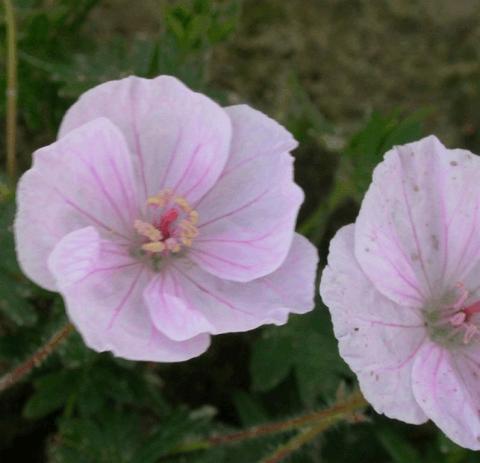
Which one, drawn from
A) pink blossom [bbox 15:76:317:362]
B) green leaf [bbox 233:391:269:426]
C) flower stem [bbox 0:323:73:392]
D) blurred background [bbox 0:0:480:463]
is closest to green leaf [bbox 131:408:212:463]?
blurred background [bbox 0:0:480:463]

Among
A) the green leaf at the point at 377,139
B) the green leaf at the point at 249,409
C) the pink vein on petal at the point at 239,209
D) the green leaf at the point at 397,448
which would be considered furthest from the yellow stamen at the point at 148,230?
the green leaf at the point at 397,448

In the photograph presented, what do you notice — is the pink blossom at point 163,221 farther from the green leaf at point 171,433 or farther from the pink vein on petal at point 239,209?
the green leaf at point 171,433

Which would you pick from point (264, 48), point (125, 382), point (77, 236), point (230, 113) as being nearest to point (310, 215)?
point (264, 48)

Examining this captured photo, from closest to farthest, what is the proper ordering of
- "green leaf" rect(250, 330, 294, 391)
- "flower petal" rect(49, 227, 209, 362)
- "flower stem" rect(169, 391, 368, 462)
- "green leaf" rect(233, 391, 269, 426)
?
1. "flower petal" rect(49, 227, 209, 362)
2. "flower stem" rect(169, 391, 368, 462)
3. "green leaf" rect(250, 330, 294, 391)
4. "green leaf" rect(233, 391, 269, 426)

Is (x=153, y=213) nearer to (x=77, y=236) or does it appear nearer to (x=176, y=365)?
(x=77, y=236)

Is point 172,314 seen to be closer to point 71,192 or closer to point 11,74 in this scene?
point 71,192

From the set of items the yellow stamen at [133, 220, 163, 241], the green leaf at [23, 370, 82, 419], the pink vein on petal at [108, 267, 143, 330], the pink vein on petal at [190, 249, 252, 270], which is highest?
the yellow stamen at [133, 220, 163, 241]

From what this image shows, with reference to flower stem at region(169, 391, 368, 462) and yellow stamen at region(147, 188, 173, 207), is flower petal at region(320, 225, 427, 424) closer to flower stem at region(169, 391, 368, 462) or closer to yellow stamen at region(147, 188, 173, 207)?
flower stem at region(169, 391, 368, 462)
